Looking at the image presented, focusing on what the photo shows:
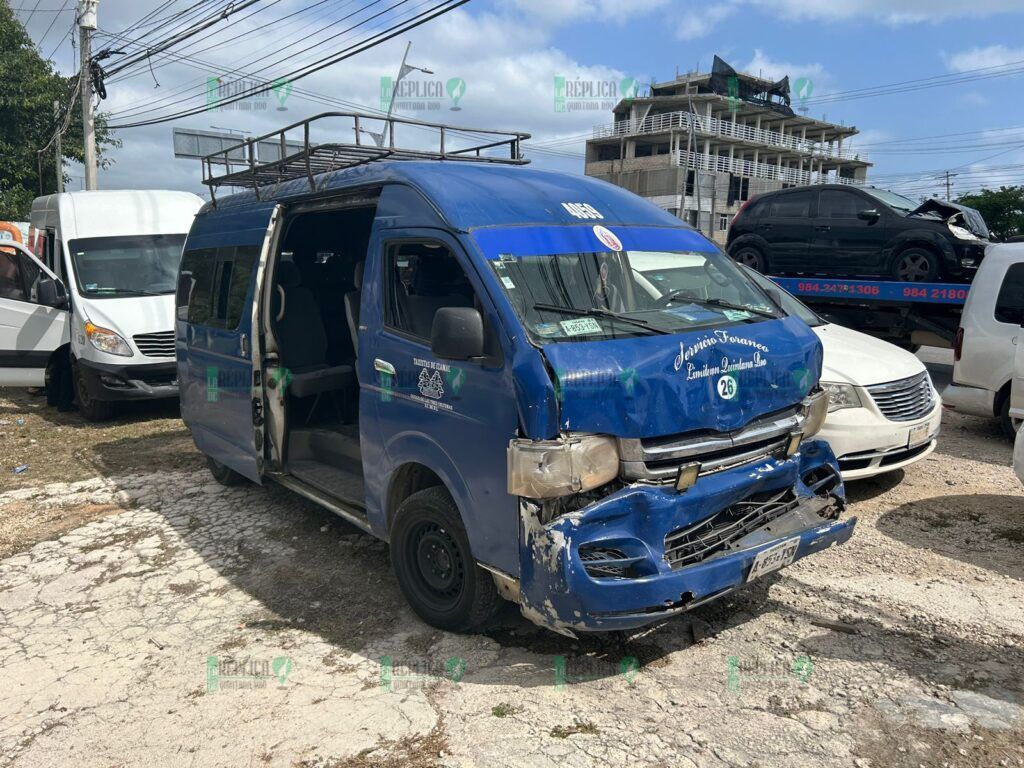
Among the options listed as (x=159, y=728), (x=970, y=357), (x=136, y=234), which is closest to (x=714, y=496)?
(x=159, y=728)

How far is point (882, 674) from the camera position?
343 cm

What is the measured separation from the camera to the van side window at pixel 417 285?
3844 mm

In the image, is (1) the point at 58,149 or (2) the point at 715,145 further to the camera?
(2) the point at 715,145

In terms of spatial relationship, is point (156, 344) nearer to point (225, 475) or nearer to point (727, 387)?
point (225, 475)

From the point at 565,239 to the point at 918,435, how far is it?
3404 millimetres

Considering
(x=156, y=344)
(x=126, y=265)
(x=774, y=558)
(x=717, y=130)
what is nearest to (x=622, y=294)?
(x=774, y=558)

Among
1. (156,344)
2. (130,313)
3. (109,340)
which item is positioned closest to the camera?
(109,340)

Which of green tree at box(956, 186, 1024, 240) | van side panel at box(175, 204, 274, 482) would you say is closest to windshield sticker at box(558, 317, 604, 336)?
van side panel at box(175, 204, 274, 482)

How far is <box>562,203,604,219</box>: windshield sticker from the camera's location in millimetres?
4008

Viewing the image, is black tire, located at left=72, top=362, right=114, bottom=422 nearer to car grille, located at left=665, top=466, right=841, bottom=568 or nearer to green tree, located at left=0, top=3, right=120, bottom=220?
car grille, located at left=665, top=466, right=841, bottom=568

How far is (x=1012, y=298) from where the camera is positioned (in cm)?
707

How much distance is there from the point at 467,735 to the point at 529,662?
0.60 m

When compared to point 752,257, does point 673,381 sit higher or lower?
lower

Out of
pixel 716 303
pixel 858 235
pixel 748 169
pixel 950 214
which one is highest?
pixel 748 169
